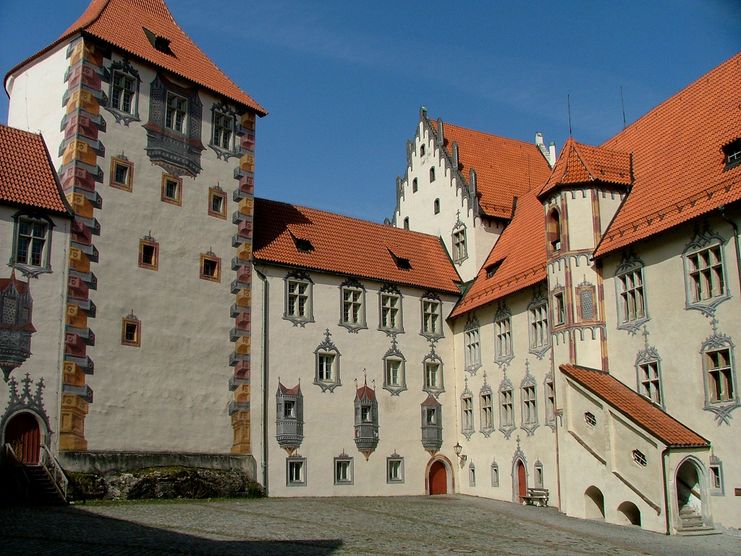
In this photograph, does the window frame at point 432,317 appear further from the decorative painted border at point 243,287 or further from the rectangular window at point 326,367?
the decorative painted border at point 243,287

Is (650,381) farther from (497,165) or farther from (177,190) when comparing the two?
(497,165)

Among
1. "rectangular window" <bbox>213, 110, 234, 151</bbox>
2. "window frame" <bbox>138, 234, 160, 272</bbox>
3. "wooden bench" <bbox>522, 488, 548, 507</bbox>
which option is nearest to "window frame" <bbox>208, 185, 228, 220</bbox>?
"rectangular window" <bbox>213, 110, 234, 151</bbox>

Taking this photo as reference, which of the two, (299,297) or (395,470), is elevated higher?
(299,297)

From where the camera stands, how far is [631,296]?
86.0ft

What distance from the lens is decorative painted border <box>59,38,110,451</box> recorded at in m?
26.3

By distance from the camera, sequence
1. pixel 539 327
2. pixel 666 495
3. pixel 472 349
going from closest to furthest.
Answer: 1. pixel 666 495
2. pixel 539 327
3. pixel 472 349

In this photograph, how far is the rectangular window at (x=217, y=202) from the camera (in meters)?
31.7

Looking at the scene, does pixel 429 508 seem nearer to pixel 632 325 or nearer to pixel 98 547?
pixel 632 325

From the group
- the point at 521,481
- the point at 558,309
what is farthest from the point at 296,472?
the point at 558,309

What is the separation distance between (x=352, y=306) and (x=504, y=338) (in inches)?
245

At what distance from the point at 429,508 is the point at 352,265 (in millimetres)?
11353

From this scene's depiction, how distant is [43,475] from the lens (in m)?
24.9

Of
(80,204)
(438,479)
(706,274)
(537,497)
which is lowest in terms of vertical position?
(537,497)

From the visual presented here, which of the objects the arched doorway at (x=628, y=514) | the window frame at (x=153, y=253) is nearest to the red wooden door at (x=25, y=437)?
the window frame at (x=153, y=253)
